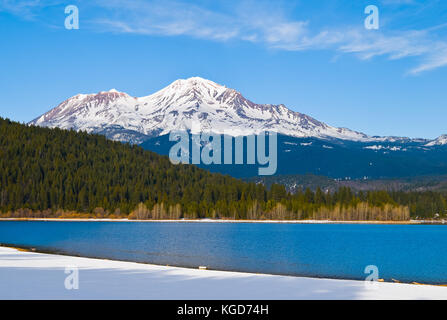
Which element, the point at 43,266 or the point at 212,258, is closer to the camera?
the point at 43,266

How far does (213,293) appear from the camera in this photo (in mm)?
33656

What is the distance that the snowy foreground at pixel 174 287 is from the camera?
107 ft

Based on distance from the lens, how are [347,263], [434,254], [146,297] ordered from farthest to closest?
[434,254] → [347,263] → [146,297]

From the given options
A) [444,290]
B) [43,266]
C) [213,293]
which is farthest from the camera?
[43,266]

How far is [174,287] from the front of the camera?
120ft

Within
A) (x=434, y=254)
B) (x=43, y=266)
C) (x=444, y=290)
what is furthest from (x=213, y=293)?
(x=434, y=254)

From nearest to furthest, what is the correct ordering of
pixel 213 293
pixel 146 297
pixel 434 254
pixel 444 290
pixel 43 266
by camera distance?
pixel 146 297, pixel 213 293, pixel 444 290, pixel 43 266, pixel 434 254

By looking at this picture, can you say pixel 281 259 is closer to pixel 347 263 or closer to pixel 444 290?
pixel 347 263

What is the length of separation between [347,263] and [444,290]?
32.8m

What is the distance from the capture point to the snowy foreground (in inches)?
1278
